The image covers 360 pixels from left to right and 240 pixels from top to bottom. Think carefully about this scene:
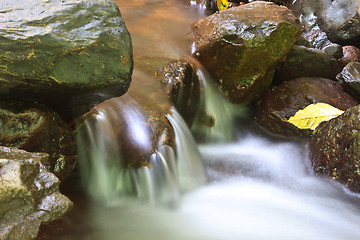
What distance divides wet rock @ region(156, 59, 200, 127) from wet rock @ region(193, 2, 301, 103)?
0.41 m

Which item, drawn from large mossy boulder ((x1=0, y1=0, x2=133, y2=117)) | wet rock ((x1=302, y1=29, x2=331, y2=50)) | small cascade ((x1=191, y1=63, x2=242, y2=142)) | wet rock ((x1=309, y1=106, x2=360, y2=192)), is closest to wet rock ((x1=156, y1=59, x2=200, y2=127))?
small cascade ((x1=191, y1=63, x2=242, y2=142))

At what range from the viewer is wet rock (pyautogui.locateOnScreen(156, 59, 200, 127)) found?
3.56 metres

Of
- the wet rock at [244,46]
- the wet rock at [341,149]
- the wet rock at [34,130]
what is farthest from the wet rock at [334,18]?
the wet rock at [34,130]

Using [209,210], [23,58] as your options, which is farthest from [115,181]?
[23,58]

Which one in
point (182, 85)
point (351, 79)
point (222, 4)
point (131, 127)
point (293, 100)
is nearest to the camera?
point (131, 127)

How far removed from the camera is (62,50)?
1964 mm

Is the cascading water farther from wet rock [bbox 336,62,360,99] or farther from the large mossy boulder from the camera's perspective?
wet rock [bbox 336,62,360,99]

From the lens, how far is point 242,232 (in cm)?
257

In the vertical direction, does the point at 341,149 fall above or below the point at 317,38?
below

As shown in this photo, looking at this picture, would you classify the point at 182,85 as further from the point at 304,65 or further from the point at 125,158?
the point at 304,65

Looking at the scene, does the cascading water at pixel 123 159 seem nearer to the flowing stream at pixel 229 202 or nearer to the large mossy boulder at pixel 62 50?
the flowing stream at pixel 229 202

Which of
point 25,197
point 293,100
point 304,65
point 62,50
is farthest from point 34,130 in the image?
point 304,65

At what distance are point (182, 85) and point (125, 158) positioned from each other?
1.23 metres

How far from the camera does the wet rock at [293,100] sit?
4328 mm
